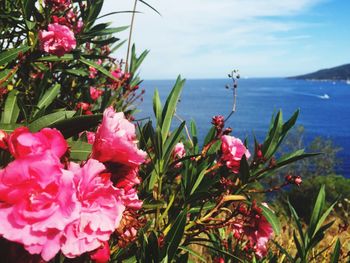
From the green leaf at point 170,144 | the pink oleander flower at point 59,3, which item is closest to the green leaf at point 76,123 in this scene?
the green leaf at point 170,144

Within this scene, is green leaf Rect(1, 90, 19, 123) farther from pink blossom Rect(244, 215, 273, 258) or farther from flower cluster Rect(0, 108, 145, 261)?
pink blossom Rect(244, 215, 273, 258)

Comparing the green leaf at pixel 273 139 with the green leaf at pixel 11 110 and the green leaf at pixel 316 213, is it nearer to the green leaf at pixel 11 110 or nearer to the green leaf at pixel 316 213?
the green leaf at pixel 316 213

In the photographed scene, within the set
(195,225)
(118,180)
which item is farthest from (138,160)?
(195,225)

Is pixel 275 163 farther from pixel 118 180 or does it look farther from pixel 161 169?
pixel 118 180

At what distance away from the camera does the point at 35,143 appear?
1.72 ft

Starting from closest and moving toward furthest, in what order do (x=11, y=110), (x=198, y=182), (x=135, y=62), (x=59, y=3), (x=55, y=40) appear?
(x=11, y=110) < (x=198, y=182) < (x=55, y=40) < (x=59, y=3) < (x=135, y=62)

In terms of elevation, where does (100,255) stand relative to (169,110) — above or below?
below

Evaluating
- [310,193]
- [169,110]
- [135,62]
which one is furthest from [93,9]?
[310,193]

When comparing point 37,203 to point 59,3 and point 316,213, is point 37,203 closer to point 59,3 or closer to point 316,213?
point 316,213

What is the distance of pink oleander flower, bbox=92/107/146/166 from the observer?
0.67 meters

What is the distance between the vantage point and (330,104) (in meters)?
89.8

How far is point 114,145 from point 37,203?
187 millimetres

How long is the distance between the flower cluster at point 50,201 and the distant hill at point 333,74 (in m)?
149

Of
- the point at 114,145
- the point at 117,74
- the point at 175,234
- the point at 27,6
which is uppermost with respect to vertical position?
the point at 27,6
